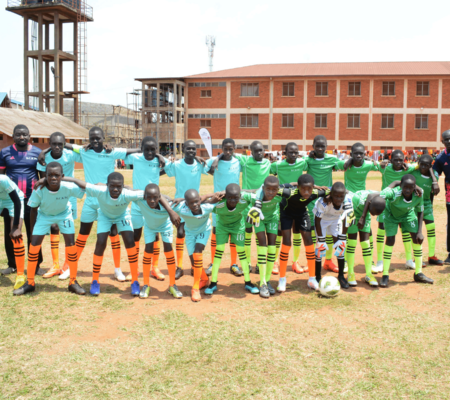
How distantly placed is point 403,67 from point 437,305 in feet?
142

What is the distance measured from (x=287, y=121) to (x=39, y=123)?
77.5ft

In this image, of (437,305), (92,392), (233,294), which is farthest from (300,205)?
(92,392)

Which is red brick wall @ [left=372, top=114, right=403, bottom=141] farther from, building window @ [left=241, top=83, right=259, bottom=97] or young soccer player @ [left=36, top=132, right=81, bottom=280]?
young soccer player @ [left=36, top=132, right=81, bottom=280]

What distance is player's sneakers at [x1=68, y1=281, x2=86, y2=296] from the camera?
6.71 meters

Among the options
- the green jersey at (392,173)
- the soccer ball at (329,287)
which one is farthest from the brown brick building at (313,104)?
the soccer ball at (329,287)

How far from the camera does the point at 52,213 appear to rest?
6.91 meters

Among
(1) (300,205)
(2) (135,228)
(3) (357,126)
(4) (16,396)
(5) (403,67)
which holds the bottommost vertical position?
(4) (16,396)

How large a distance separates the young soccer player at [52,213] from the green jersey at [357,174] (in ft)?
15.8

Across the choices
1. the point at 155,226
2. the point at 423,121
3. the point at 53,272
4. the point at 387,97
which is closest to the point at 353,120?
the point at 387,97

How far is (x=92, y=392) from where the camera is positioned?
3.92 m

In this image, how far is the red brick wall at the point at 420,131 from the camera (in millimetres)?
42125

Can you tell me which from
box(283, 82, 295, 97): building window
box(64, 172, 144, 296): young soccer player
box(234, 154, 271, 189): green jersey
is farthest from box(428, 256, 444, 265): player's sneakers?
box(283, 82, 295, 97): building window

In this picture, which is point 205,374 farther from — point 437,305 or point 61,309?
point 437,305

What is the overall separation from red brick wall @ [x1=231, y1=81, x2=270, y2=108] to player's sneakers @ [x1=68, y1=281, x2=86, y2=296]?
40.1 m
